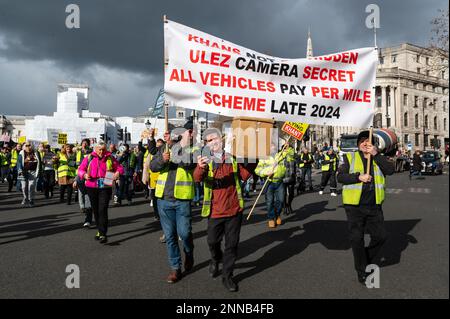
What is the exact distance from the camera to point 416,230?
305 inches

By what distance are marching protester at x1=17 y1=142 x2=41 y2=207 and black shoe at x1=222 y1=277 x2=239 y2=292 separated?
29.6ft

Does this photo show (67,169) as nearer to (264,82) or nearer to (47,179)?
(47,179)

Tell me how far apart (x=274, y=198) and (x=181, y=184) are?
3958mm

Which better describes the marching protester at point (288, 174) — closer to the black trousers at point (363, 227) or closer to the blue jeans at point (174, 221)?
the black trousers at point (363, 227)

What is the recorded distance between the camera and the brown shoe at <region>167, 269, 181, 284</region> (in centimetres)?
459

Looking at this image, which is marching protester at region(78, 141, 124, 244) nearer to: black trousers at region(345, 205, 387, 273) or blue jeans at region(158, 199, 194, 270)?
blue jeans at region(158, 199, 194, 270)

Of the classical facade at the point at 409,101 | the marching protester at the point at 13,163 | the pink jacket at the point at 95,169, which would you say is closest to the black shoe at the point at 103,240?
the pink jacket at the point at 95,169

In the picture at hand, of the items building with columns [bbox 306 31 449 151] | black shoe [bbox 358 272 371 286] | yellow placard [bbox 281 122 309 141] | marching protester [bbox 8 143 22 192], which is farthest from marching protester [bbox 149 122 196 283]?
building with columns [bbox 306 31 449 151]

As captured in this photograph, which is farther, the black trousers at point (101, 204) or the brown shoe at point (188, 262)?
Answer: the black trousers at point (101, 204)

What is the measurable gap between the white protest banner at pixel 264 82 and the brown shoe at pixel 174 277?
1.97 m

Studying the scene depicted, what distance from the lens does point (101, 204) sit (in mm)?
6883

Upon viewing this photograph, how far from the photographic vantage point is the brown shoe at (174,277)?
15.1 feet

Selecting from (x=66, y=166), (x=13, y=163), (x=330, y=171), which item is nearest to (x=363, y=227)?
(x=66, y=166)
